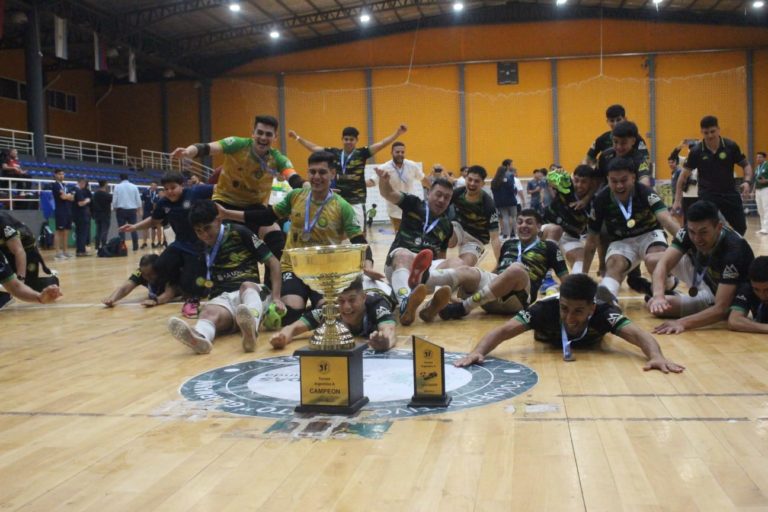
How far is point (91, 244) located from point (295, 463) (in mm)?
18448

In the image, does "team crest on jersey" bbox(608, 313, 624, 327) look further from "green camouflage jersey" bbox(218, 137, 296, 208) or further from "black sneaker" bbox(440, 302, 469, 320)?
"green camouflage jersey" bbox(218, 137, 296, 208)

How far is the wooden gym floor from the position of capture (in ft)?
7.80

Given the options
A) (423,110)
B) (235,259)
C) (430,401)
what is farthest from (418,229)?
(423,110)

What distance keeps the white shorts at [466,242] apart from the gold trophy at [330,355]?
3871 mm

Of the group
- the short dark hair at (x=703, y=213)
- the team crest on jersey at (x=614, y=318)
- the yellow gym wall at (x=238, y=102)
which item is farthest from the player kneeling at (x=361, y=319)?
the yellow gym wall at (x=238, y=102)

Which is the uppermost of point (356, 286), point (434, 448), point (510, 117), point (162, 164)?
point (510, 117)

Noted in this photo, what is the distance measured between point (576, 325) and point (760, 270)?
142cm

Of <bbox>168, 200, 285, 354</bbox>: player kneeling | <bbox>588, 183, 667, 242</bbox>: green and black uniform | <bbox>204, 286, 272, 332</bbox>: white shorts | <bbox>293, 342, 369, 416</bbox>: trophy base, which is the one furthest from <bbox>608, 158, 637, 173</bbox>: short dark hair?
<bbox>293, 342, 369, 416</bbox>: trophy base

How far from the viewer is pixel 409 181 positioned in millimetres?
10203

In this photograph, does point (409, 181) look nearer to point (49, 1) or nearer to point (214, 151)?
point (214, 151)

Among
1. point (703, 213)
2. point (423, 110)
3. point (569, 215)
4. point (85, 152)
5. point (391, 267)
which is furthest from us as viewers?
point (85, 152)

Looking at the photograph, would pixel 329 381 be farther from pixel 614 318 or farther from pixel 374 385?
pixel 614 318

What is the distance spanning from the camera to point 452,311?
20.3ft

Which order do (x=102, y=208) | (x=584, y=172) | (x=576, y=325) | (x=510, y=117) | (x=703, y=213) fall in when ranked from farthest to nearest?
(x=510, y=117) → (x=102, y=208) → (x=584, y=172) → (x=703, y=213) → (x=576, y=325)
